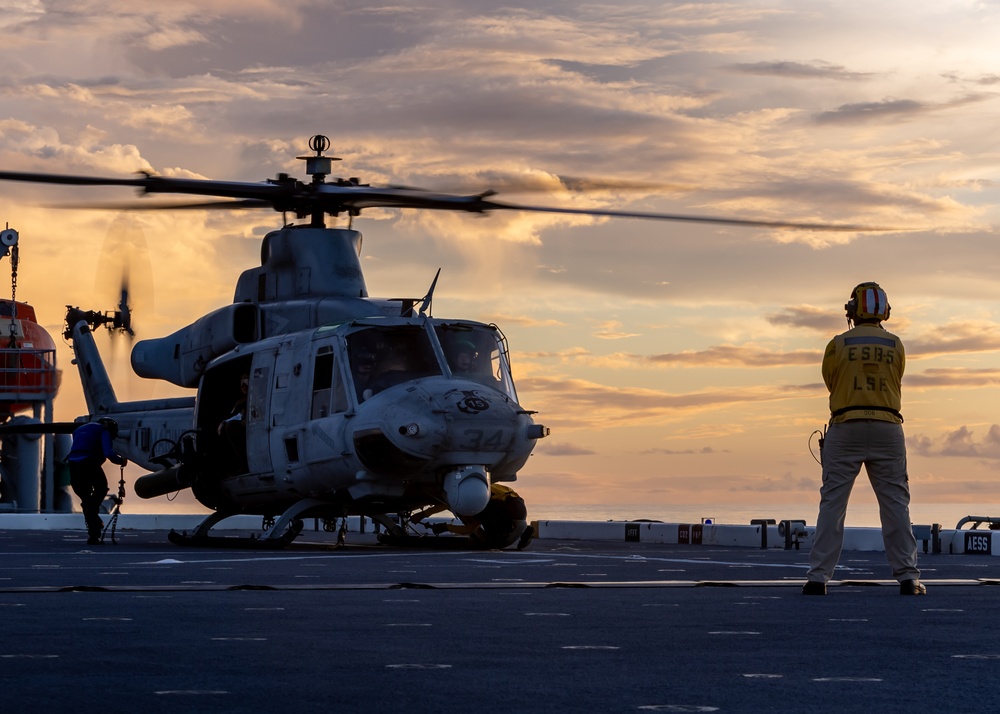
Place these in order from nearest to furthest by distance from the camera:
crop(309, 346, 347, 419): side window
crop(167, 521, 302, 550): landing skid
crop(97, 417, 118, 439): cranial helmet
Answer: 1. crop(309, 346, 347, 419): side window
2. crop(167, 521, 302, 550): landing skid
3. crop(97, 417, 118, 439): cranial helmet

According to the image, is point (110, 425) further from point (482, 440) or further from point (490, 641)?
point (490, 641)

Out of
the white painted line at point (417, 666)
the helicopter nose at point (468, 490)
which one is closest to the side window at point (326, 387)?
the helicopter nose at point (468, 490)

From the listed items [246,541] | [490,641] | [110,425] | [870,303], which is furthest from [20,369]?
[490,641]

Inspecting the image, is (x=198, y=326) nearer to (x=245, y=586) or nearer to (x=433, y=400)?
(x=433, y=400)

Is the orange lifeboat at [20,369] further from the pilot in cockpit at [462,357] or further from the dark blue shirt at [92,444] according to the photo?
the pilot in cockpit at [462,357]

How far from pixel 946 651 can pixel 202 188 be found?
1483 cm

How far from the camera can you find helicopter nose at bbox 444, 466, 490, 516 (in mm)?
17750

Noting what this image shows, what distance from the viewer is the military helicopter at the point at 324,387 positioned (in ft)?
58.6

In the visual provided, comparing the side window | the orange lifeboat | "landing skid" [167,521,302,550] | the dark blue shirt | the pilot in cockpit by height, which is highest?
the orange lifeboat

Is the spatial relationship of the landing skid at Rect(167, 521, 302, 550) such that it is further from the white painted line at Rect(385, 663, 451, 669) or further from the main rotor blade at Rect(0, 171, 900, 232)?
the white painted line at Rect(385, 663, 451, 669)

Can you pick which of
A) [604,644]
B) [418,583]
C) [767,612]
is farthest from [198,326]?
[604,644]

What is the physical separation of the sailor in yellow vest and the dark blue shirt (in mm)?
13736

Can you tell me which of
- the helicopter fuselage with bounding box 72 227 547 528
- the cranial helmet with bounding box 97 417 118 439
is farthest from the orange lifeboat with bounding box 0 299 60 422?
the helicopter fuselage with bounding box 72 227 547 528

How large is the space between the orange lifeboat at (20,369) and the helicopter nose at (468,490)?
95.7ft
